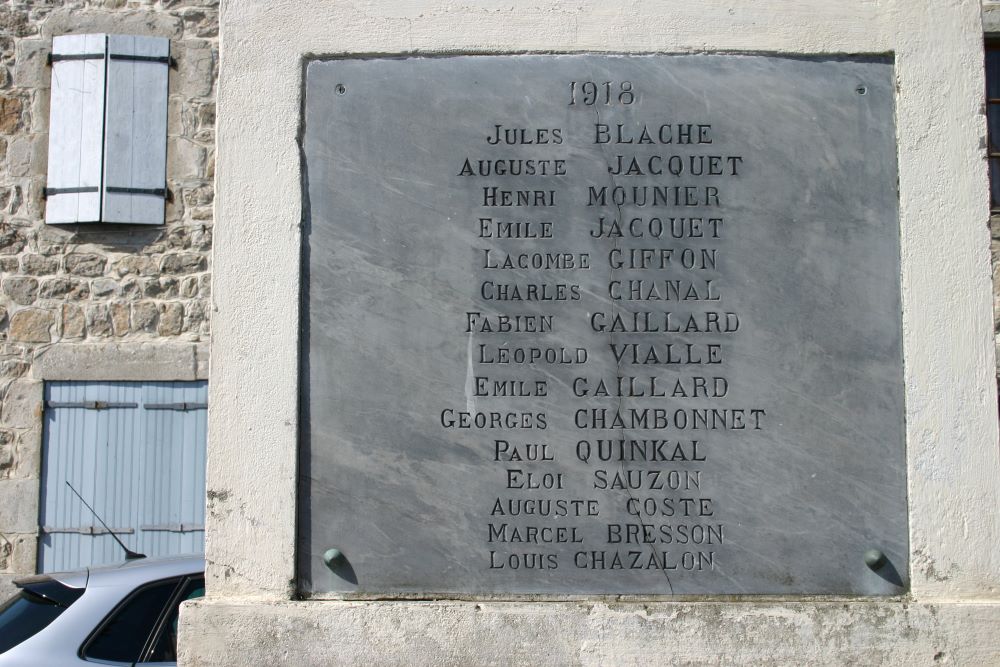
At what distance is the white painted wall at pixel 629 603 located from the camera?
3254 mm

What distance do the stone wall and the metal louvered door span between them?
12 cm

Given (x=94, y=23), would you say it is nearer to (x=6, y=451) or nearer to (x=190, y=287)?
(x=190, y=287)

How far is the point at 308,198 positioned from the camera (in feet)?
11.6

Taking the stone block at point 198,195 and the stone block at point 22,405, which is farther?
the stone block at point 198,195

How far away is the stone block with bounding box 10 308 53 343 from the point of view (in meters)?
8.80

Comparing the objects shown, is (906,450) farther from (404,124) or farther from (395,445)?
(404,124)

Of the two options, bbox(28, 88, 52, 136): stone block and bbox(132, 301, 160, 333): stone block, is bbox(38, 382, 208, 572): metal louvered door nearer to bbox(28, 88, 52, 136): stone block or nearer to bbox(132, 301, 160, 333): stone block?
bbox(132, 301, 160, 333): stone block

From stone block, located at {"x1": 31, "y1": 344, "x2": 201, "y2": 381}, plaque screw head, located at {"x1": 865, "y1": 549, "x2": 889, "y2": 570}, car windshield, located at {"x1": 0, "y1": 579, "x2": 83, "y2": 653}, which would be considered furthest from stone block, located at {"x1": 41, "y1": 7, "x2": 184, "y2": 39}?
plaque screw head, located at {"x1": 865, "y1": 549, "x2": 889, "y2": 570}

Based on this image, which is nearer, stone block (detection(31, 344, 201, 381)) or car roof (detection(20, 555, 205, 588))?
car roof (detection(20, 555, 205, 588))

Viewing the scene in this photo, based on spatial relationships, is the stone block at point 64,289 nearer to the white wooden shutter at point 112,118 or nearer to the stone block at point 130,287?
the stone block at point 130,287

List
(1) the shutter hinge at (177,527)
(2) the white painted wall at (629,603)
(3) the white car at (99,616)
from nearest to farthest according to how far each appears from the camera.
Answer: (2) the white painted wall at (629,603)
(3) the white car at (99,616)
(1) the shutter hinge at (177,527)

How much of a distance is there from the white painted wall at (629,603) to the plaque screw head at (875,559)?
10cm

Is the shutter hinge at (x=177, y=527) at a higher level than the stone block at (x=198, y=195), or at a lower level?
lower

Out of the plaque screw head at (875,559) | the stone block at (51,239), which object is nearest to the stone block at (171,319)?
the stone block at (51,239)
